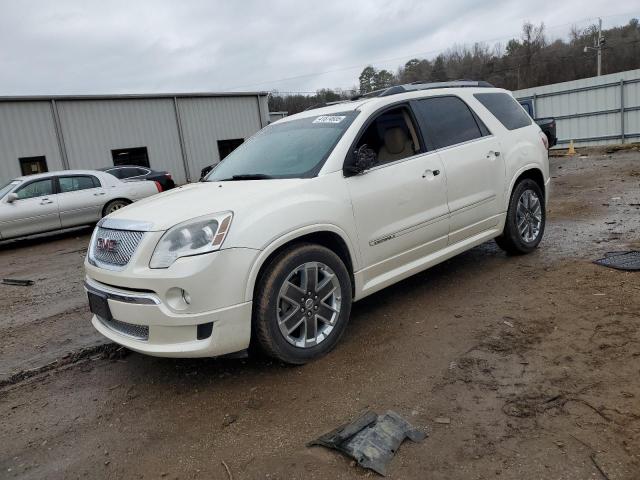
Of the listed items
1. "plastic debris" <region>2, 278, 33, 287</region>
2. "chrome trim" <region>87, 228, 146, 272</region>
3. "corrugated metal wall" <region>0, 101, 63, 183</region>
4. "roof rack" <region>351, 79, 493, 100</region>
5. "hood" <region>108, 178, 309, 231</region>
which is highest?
"corrugated metal wall" <region>0, 101, 63, 183</region>

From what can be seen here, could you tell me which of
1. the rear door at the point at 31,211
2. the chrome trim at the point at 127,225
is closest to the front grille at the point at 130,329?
the chrome trim at the point at 127,225

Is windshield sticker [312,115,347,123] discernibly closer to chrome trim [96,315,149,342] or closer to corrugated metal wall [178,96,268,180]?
chrome trim [96,315,149,342]

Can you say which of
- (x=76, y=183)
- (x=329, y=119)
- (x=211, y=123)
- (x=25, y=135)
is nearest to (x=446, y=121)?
(x=329, y=119)

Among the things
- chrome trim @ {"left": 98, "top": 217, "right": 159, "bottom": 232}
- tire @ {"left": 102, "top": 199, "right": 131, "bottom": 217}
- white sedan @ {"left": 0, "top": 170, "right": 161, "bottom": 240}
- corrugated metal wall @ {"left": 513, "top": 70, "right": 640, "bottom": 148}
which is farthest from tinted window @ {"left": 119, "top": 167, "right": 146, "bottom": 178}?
corrugated metal wall @ {"left": 513, "top": 70, "right": 640, "bottom": 148}

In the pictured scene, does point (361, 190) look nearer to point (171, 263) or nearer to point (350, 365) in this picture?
point (350, 365)

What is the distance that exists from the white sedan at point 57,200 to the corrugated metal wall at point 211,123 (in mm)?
11951

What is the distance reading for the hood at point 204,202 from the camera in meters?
3.33

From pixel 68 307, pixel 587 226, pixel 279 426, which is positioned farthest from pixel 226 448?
pixel 587 226

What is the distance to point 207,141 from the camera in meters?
24.4

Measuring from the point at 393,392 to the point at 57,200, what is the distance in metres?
10.1

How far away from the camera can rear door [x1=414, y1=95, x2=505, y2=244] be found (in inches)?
184

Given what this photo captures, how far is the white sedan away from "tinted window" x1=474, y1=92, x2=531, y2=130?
359 inches

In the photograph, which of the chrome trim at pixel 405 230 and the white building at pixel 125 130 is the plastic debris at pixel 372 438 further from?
the white building at pixel 125 130

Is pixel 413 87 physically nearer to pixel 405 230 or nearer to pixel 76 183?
pixel 405 230
